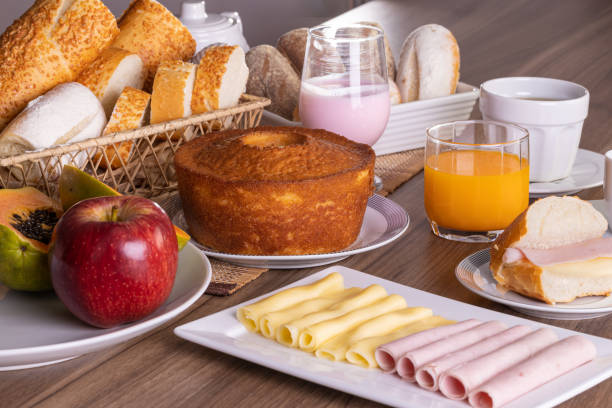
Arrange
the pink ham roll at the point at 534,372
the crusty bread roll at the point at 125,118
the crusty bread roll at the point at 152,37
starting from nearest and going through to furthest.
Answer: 1. the pink ham roll at the point at 534,372
2. the crusty bread roll at the point at 125,118
3. the crusty bread roll at the point at 152,37

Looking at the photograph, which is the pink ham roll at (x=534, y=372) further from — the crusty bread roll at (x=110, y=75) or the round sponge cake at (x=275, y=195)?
the crusty bread roll at (x=110, y=75)

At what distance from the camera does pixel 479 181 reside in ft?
3.80

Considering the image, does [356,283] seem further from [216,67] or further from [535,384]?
[216,67]

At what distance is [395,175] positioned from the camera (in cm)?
147

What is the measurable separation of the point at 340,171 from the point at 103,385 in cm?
43

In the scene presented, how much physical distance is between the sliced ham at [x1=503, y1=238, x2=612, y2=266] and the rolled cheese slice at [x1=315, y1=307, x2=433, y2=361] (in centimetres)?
16

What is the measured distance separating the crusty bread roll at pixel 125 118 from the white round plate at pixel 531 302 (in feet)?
1.81

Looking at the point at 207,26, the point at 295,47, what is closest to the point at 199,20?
the point at 207,26

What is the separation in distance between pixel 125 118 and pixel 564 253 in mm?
679

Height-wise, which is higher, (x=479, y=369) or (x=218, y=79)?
(x=218, y=79)

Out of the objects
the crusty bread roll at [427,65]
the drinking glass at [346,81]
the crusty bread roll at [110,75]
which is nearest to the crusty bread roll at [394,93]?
the crusty bread roll at [427,65]

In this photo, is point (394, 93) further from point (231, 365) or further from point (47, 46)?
point (231, 365)

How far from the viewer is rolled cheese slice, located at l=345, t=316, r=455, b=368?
81 cm

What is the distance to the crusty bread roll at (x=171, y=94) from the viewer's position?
129 centimetres
